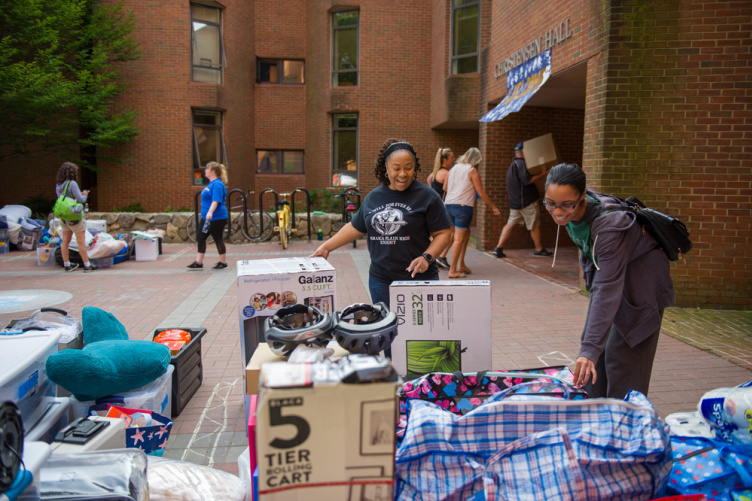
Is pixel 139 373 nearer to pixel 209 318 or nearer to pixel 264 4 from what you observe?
pixel 209 318

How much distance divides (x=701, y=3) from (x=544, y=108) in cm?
531

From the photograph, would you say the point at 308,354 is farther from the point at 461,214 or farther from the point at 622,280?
the point at 461,214

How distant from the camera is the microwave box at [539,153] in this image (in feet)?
34.3

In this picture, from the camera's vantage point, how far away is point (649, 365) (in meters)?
2.82

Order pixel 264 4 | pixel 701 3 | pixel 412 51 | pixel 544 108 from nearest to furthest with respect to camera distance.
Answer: pixel 701 3 < pixel 544 108 < pixel 412 51 < pixel 264 4

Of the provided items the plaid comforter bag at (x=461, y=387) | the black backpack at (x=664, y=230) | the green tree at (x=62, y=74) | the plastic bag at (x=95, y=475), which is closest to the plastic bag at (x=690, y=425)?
the plaid comforter bag at (x=461, y=387)

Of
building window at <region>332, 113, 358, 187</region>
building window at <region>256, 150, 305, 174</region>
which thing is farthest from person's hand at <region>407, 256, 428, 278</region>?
building window at <region>256, 150, 305, 174</region>

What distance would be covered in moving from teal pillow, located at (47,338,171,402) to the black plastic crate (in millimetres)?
393

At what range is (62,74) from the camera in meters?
15.4

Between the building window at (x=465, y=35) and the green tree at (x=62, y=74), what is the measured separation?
9116 mm

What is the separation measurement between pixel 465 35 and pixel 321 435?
14.7m

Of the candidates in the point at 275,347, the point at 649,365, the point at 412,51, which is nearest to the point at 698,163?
the point at 649,365

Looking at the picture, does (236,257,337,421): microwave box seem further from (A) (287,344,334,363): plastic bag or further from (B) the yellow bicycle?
(B) the yellow bicycle

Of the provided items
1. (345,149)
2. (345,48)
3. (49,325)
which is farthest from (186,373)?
(345,48)
